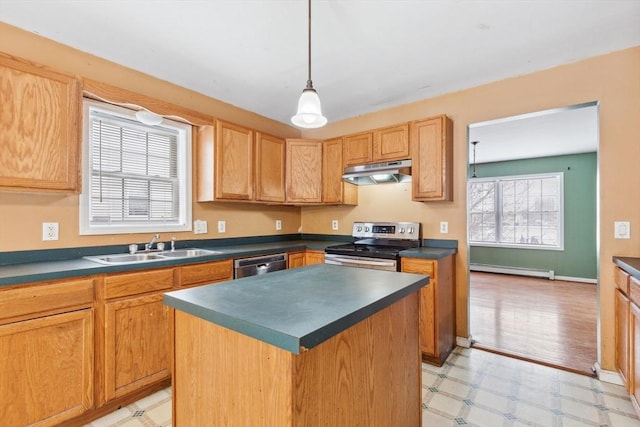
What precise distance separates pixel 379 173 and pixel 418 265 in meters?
1.06

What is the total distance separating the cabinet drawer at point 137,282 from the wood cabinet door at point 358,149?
7.21 feet

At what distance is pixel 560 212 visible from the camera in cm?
590

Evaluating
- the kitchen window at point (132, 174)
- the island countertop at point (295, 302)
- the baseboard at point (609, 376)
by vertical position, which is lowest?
the baseboard at point (609, 376)

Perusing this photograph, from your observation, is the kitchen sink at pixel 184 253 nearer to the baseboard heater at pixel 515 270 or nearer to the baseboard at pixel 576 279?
the baseboard heater at pixel 515 270

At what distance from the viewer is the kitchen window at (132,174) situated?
7.96 feet

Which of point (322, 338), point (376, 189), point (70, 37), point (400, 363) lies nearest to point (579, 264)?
point (376, 189)

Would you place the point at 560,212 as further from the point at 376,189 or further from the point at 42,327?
the point at 42,327

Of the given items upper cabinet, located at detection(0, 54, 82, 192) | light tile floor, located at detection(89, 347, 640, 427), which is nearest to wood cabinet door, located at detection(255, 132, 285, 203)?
upper cabinet, located at detection(0, 54, 82, 192)

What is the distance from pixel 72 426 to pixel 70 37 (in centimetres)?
256

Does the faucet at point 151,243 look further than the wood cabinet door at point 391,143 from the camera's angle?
No

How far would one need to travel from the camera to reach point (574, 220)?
5770 millimetres

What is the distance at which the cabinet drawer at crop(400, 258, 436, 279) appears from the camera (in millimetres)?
2627

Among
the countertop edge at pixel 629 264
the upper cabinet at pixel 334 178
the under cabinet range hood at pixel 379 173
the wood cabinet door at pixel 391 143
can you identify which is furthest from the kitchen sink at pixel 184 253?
the countertop edge at pixel 629 264

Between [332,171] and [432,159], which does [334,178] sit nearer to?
[332,171]
